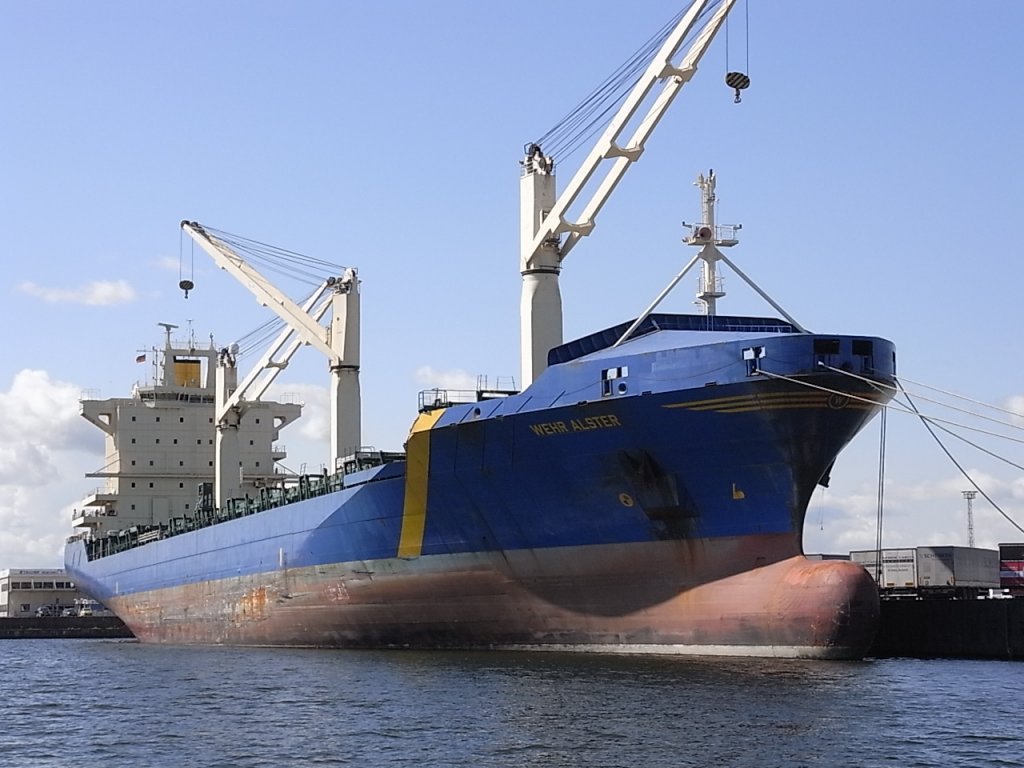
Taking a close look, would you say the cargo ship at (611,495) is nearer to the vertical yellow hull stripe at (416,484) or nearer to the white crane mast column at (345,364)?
the vertical yellow hull stripe at (416,484)

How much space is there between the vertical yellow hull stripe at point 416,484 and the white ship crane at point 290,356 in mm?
6750

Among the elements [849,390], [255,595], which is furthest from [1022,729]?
[255,595]

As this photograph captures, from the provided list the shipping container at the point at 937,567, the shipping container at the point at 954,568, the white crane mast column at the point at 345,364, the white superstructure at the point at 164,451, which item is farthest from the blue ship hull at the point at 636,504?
the white superstructure at the point at 164,451

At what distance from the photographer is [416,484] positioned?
27.8 m

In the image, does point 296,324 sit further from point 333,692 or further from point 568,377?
point 333,692

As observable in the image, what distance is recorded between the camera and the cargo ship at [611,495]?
23.4m

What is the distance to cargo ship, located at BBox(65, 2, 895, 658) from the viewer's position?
23.4 metres

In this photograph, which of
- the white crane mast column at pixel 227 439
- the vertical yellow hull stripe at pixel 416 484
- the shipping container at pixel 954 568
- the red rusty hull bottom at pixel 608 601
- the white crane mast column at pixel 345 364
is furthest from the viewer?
the white crane mast column at pixel 227 439

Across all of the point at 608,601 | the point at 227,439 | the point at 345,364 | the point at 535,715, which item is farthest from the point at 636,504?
the point at 227,439

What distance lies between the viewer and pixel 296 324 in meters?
37.4

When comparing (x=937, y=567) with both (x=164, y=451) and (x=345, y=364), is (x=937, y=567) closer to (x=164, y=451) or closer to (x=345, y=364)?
(x=345, y=364)

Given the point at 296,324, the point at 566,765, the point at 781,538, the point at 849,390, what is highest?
the point at 296,324

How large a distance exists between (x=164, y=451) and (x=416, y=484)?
22728 mm

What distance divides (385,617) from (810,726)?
14.0 m
